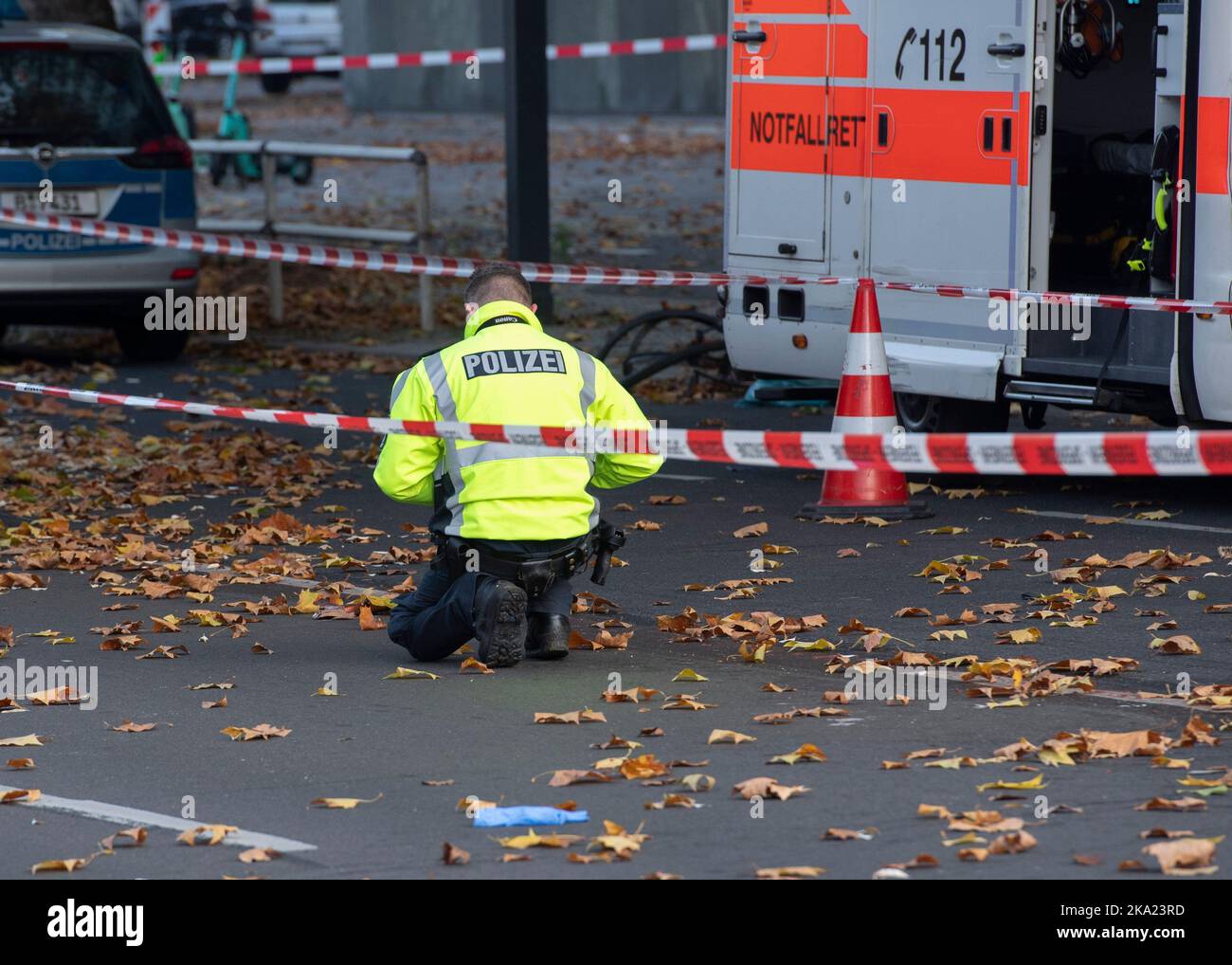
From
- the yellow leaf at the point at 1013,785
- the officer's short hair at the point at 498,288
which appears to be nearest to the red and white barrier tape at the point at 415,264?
the officer's short hair at the point at 498,288

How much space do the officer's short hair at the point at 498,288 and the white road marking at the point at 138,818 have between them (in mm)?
2295

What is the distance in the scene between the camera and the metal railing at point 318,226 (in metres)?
16.8

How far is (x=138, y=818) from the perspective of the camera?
5820mm

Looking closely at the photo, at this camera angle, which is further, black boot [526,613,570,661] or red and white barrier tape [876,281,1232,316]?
red and white barrier tape [876,281,1232,316]

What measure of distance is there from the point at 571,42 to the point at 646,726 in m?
28.2

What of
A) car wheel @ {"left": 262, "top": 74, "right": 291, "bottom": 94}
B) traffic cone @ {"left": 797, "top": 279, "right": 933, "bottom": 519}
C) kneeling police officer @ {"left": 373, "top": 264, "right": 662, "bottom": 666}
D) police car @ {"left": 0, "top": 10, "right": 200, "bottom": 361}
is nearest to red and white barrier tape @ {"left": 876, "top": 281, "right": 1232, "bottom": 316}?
traffic cone @ {"left": 797, "top": 279, "right": 933, "bottom": 519}

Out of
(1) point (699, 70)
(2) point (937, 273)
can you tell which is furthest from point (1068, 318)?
(1) point (699, 70)

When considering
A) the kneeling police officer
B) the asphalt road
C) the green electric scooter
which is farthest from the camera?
the green electric scooter

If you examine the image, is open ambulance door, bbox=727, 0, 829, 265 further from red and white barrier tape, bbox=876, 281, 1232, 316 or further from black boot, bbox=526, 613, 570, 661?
black boot, bbox=526, 613, 570, 661

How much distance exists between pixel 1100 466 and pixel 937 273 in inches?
183

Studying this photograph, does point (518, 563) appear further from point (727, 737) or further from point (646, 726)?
point (727, 737)

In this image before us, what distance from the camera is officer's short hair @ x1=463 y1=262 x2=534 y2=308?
24.8 ft

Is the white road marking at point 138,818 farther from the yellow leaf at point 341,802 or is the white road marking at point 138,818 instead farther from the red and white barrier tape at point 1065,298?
the red and white barrier tape at point 1065,298

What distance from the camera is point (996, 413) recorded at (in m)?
11.3
